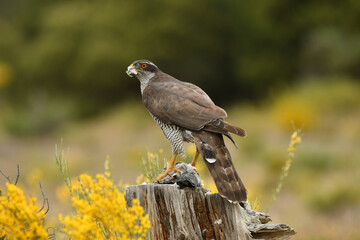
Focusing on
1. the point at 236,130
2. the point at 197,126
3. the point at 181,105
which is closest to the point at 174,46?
the point at 181,105

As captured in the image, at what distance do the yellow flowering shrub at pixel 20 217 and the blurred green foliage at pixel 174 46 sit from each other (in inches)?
557

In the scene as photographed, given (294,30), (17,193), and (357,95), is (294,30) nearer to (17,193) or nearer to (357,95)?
(357,95)

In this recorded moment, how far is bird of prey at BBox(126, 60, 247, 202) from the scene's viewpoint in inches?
131

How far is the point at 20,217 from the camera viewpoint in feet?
10.00

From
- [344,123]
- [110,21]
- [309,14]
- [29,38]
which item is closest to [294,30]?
[309,14]

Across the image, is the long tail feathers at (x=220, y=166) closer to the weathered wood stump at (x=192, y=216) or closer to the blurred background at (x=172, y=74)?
the weathered wood stump at (x=192, y=216)

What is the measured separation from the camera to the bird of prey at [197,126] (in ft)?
10.9

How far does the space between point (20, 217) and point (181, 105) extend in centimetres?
132

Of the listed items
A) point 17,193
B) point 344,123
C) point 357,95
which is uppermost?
point 357,95

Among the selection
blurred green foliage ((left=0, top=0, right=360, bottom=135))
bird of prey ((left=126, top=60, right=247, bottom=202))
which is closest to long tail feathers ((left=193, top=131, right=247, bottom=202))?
bird of prey ((left=126, top=60, right=247, bottom=202))

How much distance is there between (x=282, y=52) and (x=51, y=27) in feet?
27.3

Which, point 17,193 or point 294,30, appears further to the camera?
point 294,30

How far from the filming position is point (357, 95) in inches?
583

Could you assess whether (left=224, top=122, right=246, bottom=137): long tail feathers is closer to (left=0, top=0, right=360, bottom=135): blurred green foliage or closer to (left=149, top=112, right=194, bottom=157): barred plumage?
(left=149, top=112, right=194, bottom=157): barred plumage
